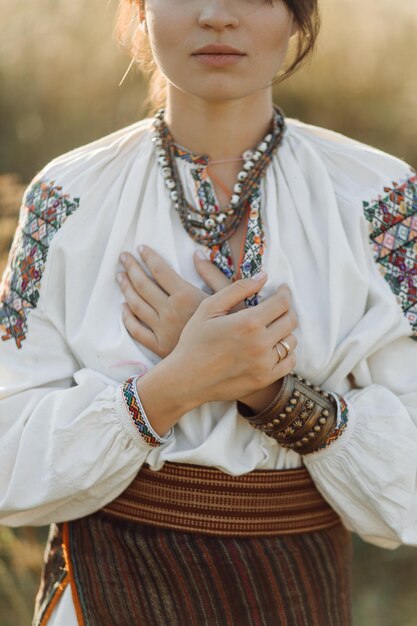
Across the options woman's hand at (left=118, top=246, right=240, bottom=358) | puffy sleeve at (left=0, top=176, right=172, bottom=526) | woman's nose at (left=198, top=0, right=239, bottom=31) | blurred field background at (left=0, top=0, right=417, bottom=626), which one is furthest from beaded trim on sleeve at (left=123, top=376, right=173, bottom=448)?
blurred field background at (left=0, top=0, right=417, bottom=626)

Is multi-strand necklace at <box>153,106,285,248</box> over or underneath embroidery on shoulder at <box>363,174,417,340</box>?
over

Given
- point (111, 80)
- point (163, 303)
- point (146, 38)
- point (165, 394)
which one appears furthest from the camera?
point (111, 80)

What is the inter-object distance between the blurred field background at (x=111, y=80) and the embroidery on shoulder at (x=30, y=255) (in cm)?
174

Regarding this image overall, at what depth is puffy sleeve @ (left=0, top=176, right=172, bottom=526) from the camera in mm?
1765

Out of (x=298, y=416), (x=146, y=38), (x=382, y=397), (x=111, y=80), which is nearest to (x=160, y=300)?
(x=298, y=416)

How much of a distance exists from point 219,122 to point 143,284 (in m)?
0.33

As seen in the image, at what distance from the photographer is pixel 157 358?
6.09ft

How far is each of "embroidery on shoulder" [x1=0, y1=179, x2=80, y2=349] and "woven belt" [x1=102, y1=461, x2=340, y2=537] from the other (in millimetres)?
334

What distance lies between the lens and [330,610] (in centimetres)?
189

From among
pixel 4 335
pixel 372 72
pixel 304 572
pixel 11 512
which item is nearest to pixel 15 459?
pixel 11 512

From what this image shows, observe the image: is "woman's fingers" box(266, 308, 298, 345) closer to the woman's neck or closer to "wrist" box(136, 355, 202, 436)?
"wrist" box(136, 355, 202, 436)

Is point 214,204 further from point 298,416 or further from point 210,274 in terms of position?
point 298,416

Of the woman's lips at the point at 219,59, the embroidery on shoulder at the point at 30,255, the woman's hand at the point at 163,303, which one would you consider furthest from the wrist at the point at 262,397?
the woman's lips at the point at 219,59

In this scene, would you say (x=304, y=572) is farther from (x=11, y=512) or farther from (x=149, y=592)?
(x=11, y=512)
